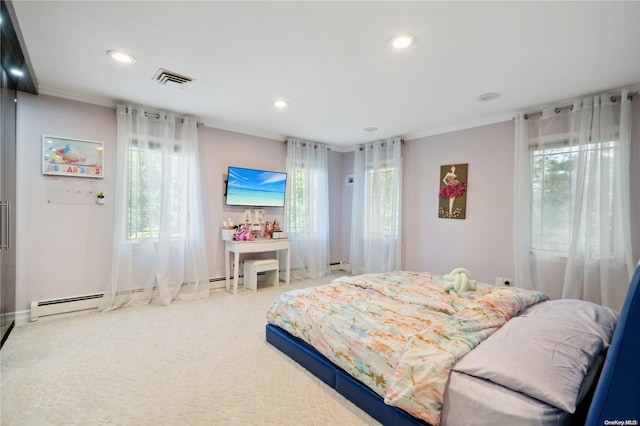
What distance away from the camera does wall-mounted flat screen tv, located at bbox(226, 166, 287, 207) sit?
4414 mm

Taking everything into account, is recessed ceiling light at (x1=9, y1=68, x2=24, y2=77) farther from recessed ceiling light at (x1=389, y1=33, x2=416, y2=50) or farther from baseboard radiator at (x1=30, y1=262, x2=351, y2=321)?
recessed ceiling light at (x1=389, y1=33, x2=416, y2=50)

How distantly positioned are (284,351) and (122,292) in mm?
2389

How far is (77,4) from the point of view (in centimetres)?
180

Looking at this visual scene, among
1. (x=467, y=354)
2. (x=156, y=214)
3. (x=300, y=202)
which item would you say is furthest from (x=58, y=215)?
(x=467, y=354)

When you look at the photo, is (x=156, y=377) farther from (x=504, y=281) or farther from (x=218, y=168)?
(x=504, y=281)

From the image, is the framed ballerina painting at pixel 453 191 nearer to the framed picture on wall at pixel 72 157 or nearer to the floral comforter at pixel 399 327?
the floral comforter at pixel 399 327

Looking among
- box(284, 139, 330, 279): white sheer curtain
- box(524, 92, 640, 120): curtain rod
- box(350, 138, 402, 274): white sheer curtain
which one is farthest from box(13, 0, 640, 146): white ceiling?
box(284, 139, 330, 279): white sheer curtain

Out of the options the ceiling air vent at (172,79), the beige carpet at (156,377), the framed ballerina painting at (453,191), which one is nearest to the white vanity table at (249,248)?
the beige carpet at (156,377)

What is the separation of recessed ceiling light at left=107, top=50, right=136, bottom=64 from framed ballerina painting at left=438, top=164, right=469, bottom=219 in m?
3.95

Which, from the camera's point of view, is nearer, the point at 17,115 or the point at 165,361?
the point at 165,361

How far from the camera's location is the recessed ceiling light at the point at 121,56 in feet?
7.66

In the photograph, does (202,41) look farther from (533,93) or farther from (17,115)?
(533,93)

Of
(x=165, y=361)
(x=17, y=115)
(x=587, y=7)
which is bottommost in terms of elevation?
(x=165, y=361)

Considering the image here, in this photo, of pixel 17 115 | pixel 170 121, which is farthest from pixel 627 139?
pixel 17 115
